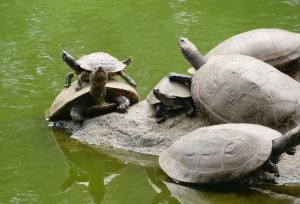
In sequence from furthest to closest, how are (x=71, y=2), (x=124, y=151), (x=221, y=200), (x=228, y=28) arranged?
1. (x=71, y=2)
2. (x=228, y=28)
3. (x=124, y=151)
4. (x=221, y=200)

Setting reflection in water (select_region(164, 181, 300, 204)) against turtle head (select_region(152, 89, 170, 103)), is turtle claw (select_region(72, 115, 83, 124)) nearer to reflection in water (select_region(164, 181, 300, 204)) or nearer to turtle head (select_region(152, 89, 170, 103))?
turtle head (select_region(152, 89, 170, 103))

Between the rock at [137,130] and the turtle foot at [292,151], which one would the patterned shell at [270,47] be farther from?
the turtle foot at [292,151]

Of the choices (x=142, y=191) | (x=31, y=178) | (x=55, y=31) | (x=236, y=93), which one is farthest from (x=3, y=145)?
(x=55, y=31)

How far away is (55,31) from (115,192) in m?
6.83

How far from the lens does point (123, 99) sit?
7137mm

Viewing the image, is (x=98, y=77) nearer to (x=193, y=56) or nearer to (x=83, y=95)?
(x=83, y=95)

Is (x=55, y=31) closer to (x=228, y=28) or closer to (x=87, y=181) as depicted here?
(x=228, y=28)

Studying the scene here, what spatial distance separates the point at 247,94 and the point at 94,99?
1.90m

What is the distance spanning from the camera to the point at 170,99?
6.46 m

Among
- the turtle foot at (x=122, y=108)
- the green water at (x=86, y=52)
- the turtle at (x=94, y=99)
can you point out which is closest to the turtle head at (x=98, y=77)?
the turtle at (x=94, y=99)

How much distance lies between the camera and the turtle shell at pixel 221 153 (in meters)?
5.20

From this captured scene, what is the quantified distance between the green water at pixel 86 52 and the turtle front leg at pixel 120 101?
0.66 meters

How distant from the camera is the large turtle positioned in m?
5.80

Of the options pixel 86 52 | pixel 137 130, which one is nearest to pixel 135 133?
pixel 137 130
